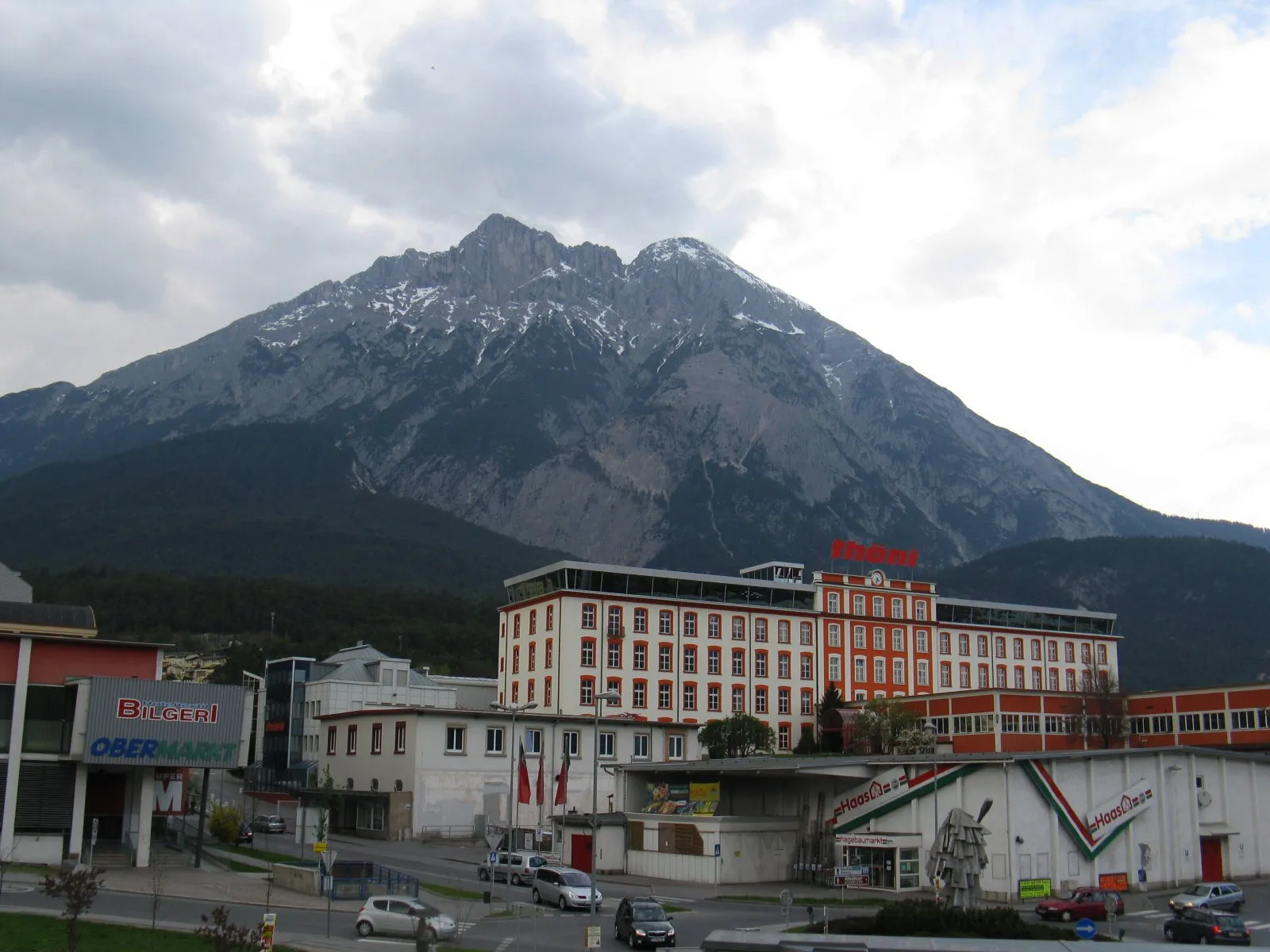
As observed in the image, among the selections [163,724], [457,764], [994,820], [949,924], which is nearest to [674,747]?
[457,764]

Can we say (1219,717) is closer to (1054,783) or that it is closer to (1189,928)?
(1054,783)

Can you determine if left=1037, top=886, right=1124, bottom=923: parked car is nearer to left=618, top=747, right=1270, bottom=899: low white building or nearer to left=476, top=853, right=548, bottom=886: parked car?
left=618, top=747, right=1270, bottom=899: low white building

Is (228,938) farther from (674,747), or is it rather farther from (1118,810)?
(674,747)

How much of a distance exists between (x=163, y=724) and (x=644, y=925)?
2829 centimetres

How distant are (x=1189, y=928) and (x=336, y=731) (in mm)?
66548

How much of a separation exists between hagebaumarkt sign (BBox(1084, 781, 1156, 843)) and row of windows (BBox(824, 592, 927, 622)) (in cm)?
5729

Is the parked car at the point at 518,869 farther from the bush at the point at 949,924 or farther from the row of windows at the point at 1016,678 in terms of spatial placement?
the row of windows at the point at 1016,678

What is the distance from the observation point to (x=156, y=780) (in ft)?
204

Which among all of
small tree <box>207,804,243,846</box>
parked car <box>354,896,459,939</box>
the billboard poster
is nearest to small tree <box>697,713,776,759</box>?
the billboard poster

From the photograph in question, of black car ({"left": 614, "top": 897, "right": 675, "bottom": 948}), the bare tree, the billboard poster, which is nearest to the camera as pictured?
A: black car ({"left": 614, "top": 897, "right": 675, "bottom": 948})

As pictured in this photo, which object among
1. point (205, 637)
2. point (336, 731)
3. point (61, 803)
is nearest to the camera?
point (61, 803)

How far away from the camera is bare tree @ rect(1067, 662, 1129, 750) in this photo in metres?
112

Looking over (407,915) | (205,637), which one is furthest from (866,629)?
(205,637)

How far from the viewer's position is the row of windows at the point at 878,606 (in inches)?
4759
